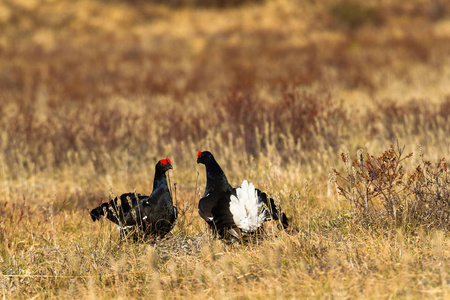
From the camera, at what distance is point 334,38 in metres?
18.2

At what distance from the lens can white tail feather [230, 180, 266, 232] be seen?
3336mm

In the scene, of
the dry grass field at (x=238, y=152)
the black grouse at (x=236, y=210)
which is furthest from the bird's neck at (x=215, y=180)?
the dry grass field at (x=238, y=152)

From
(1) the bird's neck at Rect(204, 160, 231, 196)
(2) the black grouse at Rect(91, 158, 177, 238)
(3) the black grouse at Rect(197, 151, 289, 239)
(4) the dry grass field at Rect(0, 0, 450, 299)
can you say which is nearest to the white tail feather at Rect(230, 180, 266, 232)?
(3) the black grouse at Rect(197, 151, 289, 239)

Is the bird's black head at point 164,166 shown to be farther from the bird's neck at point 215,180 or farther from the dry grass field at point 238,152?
the bird's neck at point 215,180

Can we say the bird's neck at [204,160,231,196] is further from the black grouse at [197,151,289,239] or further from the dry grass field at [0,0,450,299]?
the dry grass field at [0,0,450,299]

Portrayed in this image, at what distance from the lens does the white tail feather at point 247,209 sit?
3.34 meters

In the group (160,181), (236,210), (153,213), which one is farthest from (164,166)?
(236,210)

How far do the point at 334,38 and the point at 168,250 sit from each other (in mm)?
15857

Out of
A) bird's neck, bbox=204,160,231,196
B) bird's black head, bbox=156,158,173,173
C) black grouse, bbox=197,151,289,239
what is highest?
bird's black head, bbox=156,158,173,173

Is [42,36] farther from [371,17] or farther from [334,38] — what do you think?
[371,17]

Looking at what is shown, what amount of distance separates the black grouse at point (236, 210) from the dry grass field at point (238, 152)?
0.40 feet

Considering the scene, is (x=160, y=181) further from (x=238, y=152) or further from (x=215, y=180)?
(x=238, y=152)

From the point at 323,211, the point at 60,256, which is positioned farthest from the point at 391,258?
the point at 60,256

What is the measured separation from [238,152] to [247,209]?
3511 millimetres
